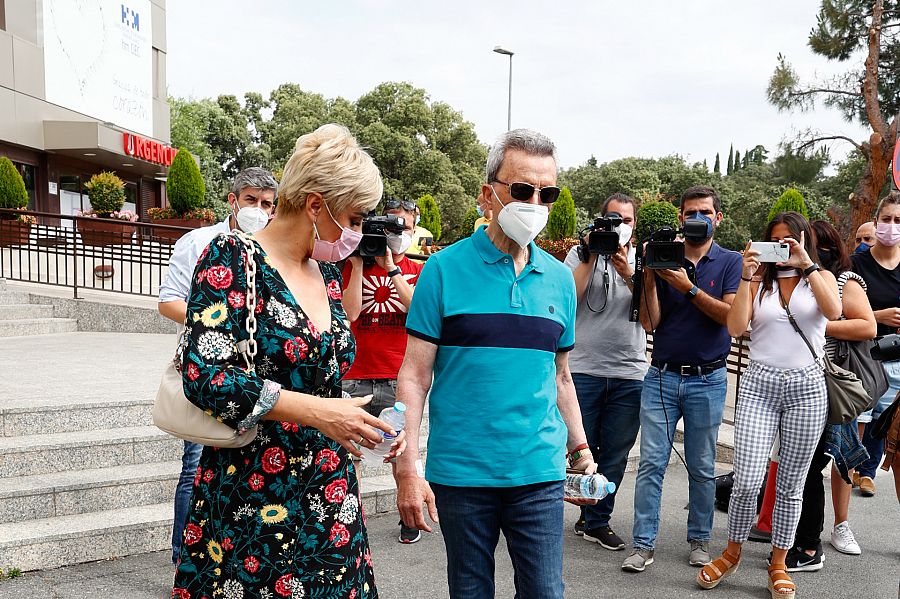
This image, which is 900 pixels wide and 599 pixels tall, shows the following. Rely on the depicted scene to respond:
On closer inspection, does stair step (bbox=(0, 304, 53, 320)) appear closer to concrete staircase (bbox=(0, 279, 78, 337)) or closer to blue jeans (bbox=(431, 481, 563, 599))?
concrete staircase (bbox=(0, 279, 78, 337))

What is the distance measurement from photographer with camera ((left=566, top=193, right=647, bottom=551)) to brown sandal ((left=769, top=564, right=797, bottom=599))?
1000mm

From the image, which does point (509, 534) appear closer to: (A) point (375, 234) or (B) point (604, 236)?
(A) point (375, 234)

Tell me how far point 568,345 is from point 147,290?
11448 millimetres

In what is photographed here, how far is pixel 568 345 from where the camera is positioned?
288cm

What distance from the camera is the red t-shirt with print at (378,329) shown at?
→ 4520mm

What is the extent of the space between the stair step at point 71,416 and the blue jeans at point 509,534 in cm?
373

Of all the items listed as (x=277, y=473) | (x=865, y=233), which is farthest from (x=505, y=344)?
(x=865, y=233)

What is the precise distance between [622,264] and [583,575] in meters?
1.88

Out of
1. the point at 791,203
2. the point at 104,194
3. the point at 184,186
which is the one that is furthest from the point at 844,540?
the point at 104,194

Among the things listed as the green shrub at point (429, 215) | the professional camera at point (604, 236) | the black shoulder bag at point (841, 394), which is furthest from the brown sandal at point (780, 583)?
the green shrub at point (429, 215)

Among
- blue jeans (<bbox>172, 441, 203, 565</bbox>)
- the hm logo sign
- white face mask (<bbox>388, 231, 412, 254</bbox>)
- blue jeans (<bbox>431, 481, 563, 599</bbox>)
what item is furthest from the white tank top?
the hm logo sign

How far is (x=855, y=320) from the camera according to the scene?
4.66 metres

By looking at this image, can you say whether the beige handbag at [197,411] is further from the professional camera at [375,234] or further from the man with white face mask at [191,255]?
the professional camera at [375,234]

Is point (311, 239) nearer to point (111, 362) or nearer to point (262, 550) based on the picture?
point (262, 550)
